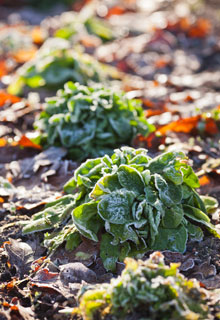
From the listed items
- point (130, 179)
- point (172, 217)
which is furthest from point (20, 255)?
point (172, 217)

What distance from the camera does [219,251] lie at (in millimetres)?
2631

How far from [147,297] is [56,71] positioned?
3.36 meters

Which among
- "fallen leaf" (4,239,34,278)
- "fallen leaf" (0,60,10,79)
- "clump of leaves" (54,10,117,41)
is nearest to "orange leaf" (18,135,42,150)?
"fallen leaf" (4,239,34,278)

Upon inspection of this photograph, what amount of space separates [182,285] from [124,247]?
0.58m

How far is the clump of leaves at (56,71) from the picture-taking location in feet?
15.5

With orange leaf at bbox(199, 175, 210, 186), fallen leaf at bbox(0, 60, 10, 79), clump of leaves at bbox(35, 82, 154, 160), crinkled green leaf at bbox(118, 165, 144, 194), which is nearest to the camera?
crinkled green leaf at bbox(118, 165, 144, 194)

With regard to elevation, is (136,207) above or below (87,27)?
below

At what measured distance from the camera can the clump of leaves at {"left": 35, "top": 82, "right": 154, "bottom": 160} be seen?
3.56m

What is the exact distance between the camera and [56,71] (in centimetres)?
477

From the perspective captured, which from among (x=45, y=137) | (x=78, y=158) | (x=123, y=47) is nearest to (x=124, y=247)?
(x=78, y=158)

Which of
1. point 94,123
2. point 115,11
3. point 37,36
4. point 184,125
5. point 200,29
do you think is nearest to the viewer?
point 94,123

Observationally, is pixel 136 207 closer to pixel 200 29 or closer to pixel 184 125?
pixel 184 125

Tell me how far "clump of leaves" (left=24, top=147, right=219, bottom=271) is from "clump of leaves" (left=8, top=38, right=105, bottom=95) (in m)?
Answer: 2.23

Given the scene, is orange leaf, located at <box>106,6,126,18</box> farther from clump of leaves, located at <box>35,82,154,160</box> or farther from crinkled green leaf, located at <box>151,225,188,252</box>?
crinkled green leaf, located at <box>151,225,188,252</box>
